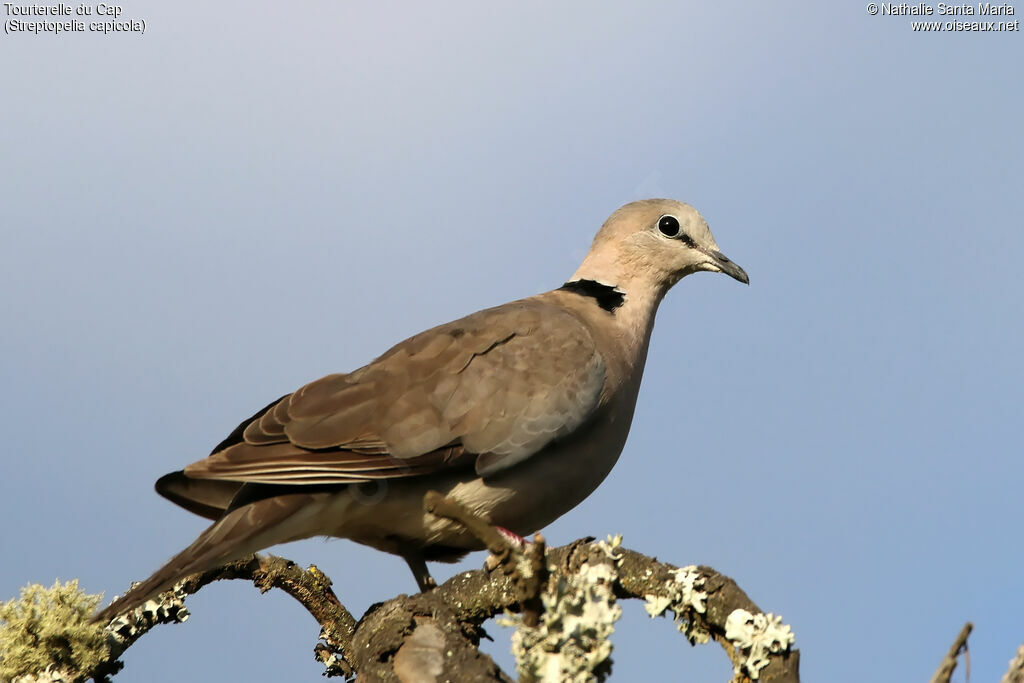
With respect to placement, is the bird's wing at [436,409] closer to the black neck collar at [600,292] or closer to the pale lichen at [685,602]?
the black neck collar at [600,292]

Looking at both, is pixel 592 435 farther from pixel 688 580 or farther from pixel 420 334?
pixel 688 580

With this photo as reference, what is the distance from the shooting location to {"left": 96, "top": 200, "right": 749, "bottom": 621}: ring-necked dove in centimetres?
422

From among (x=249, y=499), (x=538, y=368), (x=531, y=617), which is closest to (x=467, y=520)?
(x=531, y=617)

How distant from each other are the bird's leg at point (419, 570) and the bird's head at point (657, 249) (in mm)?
1721

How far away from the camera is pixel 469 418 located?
14.9 ft

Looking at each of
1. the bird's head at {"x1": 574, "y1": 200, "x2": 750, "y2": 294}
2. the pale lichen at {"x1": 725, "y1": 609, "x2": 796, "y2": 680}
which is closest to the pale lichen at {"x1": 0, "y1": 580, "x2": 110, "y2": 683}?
the pale lichen at {"x1": 725, "y1": 609, "x2": 796, "y2": 680}

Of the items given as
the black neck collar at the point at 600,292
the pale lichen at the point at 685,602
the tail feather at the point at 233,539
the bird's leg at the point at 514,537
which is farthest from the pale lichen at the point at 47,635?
the black neck collar at the point at 600,292

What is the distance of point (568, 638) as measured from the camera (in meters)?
2.53

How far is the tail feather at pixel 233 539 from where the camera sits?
3.68 metres

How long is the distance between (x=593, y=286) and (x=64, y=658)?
2.92m

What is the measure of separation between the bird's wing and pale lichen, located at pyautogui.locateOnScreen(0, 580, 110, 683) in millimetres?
613

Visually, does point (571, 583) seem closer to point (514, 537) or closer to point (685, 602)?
point (685, 602)

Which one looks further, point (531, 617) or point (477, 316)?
point (477, 316)

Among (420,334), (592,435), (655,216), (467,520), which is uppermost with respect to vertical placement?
(655,216)
